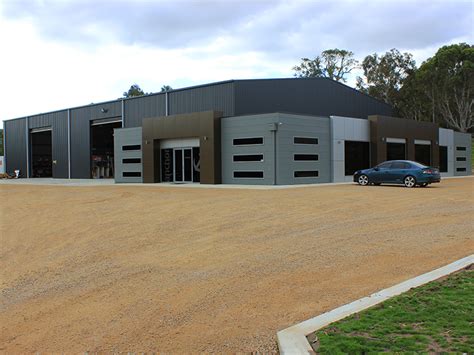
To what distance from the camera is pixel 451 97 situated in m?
52.9

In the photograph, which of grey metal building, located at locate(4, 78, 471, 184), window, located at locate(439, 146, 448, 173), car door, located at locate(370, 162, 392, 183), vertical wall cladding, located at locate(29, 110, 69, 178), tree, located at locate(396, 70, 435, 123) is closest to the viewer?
car door, located at locate(370, 162, 392, 183)

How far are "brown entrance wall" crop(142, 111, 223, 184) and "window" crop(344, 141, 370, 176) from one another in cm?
836

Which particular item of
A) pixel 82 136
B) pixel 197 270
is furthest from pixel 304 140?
pixel 82 136

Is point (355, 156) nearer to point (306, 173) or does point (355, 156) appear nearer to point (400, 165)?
point (306, 173)

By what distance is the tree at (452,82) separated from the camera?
50219 mm

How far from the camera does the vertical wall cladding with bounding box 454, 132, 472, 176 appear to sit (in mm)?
40125

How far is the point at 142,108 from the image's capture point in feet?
120

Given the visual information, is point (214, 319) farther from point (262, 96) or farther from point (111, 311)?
point (262, 96)

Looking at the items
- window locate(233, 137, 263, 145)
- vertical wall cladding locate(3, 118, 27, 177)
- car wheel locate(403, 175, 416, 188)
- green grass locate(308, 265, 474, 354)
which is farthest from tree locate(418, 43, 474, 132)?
green grass locate(308, 265, 474, 354)

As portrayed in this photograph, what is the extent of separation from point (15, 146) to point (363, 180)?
132 feet

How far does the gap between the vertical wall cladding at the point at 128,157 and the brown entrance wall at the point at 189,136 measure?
112 cm

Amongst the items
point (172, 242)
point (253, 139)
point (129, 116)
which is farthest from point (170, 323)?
point (129, 116)

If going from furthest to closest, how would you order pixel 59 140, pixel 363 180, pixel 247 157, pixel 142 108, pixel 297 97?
1. pixel 59 140
2. pixel 142 108
3. pixel 297 97
4. pixel 247 157
5. pixel 363 180

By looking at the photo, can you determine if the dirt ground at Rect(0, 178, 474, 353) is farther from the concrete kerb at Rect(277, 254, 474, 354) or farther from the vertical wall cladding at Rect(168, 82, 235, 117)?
the vertical wall cladding at Rect(168, 82, 235, 117)
